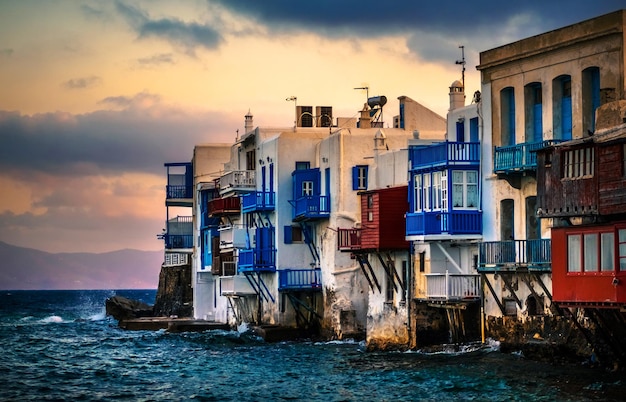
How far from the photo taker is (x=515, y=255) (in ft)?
150

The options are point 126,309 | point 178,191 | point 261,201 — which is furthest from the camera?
point 126,309

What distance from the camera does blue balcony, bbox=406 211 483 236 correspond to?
49.4 meters

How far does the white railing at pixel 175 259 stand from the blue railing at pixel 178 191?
4420mm

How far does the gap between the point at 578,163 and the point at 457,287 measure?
33.8 feet

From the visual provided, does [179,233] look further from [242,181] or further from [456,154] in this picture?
[456,154]

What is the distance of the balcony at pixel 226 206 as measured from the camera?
74312mm

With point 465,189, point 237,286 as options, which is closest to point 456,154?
point 465,189

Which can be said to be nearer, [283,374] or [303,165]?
[283,374]

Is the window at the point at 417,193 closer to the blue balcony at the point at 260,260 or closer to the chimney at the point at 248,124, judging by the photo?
the blue balcony at the point at 260,260

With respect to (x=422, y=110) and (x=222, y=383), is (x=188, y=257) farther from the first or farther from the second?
(x=222, y=383)

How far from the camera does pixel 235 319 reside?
247 feet

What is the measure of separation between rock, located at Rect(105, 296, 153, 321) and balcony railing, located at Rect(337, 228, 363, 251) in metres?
36.5

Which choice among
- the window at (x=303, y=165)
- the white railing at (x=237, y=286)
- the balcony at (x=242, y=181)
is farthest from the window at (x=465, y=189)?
the white railing at (x=237, y=286)

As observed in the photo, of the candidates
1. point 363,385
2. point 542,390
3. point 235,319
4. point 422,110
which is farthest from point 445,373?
point 235,319
